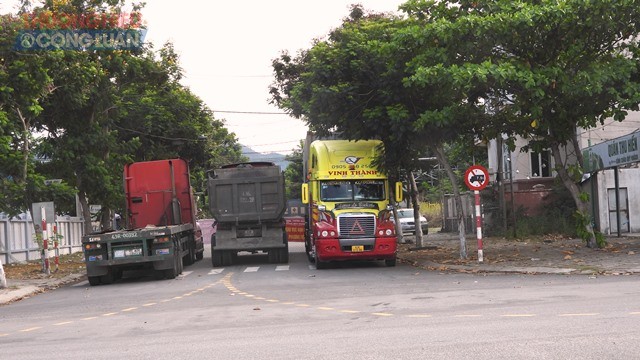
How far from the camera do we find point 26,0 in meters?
26.0

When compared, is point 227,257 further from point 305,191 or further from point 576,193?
point 576,193

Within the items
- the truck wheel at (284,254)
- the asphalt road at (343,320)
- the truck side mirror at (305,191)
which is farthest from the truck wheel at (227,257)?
the asphalt road at (343,320)

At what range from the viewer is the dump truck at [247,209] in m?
25.2

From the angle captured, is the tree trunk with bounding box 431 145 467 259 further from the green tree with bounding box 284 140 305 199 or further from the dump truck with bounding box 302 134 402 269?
the green tree with bounding box 284 140 305 199

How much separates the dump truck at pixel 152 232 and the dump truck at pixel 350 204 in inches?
168

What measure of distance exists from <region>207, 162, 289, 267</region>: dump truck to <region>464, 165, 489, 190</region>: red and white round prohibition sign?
686cm

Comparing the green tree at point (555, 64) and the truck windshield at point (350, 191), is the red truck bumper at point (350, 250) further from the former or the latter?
the green tree at point (555, 64)

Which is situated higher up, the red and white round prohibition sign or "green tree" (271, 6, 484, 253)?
"green tree" (271, 6, 484, 253)

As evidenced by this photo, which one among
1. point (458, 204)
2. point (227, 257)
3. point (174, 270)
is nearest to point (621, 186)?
point (458, 204)

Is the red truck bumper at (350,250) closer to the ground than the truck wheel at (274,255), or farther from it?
farther from it

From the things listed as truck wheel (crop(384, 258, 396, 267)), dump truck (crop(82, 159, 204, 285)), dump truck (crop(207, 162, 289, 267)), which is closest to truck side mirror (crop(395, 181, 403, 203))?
truck wheel (crop(384, 258, 396, 267))

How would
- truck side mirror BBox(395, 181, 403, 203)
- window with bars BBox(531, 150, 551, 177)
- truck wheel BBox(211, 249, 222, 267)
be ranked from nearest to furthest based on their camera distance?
1. truck side mirror BBox(395, 181, 403, 203)
2. truck wheel BBox(211, 249, 222, 267)
3. window with bars BBox(531, 150, 551, 177)

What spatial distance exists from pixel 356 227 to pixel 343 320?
10878 millimetres

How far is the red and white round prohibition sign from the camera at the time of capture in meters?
20.9
